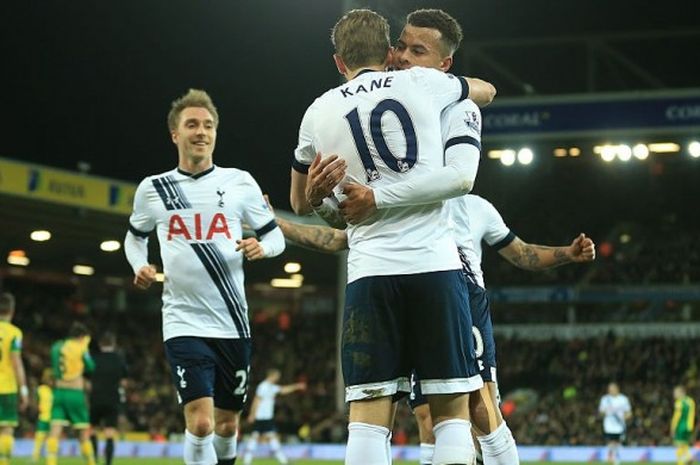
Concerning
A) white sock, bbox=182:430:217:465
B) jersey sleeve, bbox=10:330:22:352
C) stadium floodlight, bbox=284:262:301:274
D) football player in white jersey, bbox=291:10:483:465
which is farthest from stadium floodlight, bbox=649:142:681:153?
→ football player in white jersey, bbox=291:10:483:465

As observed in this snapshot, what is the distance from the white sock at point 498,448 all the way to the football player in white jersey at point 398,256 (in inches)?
60.7

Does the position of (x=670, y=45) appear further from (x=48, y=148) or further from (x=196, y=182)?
(x=196, y=182)

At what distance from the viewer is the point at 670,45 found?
3478cm

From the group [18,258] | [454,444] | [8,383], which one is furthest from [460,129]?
[18,258]

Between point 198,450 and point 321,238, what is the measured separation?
1.80 metres

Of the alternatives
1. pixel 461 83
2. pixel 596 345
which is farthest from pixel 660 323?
pixel 461 83

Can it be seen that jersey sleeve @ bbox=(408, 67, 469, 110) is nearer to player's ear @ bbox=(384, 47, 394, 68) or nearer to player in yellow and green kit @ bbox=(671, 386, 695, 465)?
player's ear @ bbox=(384, 47, 394, 68)

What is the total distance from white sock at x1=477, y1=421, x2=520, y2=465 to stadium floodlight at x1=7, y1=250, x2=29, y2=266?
31.4 metres

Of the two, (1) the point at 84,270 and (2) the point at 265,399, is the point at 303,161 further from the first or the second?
(1) the point at 84,270

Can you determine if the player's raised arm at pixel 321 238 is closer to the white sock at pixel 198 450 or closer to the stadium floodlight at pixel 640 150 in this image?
the white sock at pixel 198 450

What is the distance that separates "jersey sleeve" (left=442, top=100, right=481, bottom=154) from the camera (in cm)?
505

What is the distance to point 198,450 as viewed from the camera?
7.45 m

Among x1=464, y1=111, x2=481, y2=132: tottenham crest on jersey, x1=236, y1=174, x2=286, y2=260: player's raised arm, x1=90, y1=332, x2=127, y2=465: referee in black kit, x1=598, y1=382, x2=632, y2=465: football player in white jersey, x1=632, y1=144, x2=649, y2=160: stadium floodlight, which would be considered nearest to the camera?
x1=464, y1=111, x2=481, y2=132: tottenham crest on jersey

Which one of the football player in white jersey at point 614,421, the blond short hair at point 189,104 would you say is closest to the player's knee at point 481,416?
the blond short hair at point 189,104
